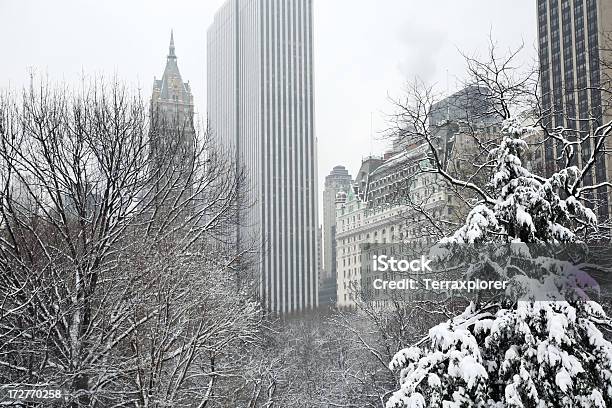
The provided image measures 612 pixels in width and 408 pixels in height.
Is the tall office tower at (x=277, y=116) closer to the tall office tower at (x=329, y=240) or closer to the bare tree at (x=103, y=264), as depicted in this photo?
the tall office tower at (x=329, y=240)

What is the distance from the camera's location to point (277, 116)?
133 metres

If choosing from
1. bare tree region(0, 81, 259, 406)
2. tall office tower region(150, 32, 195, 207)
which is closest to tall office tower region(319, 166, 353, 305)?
tall office tower region(150, 32, 195, 207)

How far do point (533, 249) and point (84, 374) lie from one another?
356 inches

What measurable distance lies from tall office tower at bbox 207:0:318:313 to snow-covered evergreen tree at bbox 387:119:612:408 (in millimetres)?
111075

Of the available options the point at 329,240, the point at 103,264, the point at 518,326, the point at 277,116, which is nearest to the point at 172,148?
the point at 103,264

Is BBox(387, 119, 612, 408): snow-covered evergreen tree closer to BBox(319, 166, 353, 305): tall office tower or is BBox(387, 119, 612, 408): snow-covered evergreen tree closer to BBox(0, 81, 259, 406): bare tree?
BBox(0, 81, 259, 406): bare tree

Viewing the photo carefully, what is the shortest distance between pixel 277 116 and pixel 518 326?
4975 inches

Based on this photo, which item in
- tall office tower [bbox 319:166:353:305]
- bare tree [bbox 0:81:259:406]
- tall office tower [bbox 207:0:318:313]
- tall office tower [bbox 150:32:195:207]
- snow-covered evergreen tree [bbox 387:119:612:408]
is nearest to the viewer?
snow-covered evergreen tree [bbox 387:119:612:408]

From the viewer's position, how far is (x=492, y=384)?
321 inches

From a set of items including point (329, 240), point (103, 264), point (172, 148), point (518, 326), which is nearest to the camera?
point (518, 326)

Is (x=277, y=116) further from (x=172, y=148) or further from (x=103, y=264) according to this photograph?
(x=103, y=264)

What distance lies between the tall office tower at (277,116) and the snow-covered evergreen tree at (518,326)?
364 ft

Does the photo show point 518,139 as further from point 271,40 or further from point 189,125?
point 271,40

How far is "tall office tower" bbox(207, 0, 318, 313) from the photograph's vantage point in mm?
126562
